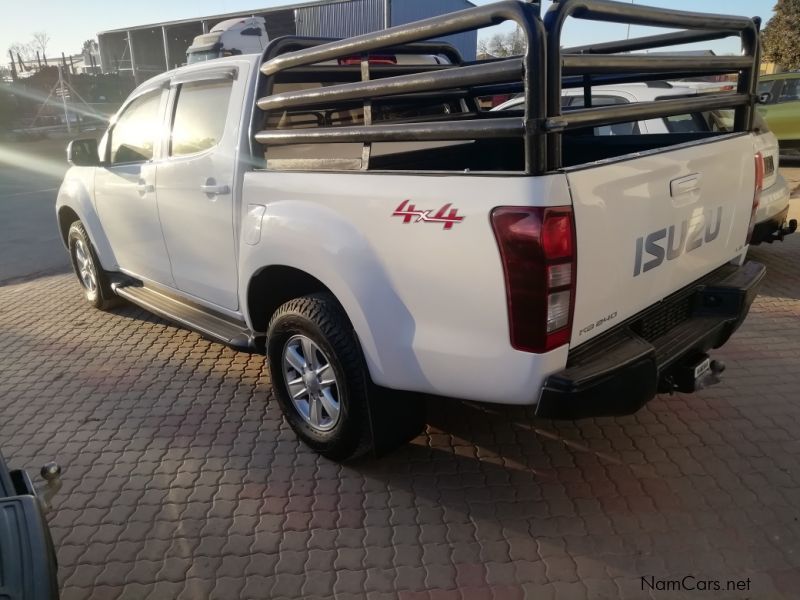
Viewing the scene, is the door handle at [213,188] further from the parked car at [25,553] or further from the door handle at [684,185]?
the door handle at [684,185]

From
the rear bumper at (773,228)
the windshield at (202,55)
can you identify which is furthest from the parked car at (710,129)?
the windshield at (202,55)

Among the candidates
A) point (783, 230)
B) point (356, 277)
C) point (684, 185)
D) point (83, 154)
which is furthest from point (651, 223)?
point (83, 154)

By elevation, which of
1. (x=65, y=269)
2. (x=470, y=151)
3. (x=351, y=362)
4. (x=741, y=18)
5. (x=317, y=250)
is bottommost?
(x=65, y=269)

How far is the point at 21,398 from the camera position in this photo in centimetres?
414

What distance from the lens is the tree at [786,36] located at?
A: 82.0ft

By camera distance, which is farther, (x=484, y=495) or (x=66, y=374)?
(x=66, y=374)

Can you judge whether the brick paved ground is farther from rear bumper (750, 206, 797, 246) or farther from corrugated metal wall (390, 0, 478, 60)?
corrugated metal wall (390, 0, 478, 60)

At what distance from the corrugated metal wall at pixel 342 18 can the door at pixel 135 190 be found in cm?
2333

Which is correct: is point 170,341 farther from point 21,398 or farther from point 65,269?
point 65,269

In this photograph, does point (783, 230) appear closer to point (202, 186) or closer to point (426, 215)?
point (426, 215)

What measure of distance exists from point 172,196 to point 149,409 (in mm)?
1333

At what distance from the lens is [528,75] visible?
2.08 metres

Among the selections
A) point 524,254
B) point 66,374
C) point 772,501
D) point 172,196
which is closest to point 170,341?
point 66,374

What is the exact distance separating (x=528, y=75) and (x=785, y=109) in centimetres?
1166
